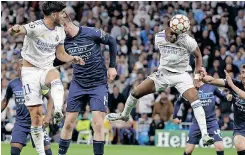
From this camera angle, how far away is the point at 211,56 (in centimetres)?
2419

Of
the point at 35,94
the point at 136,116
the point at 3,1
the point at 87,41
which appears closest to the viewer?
the point at 35,94

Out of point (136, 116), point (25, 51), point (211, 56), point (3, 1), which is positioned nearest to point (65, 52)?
point (25, 51)

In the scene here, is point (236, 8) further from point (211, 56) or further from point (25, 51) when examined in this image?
point (25, 51)

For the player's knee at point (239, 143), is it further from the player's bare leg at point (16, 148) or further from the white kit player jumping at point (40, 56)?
the player's bare leg at point (16, 148)

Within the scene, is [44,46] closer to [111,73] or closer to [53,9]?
[53,9]

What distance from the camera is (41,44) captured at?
12.3 meters

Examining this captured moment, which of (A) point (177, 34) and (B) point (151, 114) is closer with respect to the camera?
(A) point (177, 34)

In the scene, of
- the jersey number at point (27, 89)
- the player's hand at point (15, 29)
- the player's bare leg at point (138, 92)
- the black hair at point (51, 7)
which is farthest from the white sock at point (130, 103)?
the player's hand at point (15, 29)

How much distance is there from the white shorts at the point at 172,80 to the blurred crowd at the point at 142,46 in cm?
792

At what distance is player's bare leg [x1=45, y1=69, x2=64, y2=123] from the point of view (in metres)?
11.4

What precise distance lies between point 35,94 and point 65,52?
0.92m

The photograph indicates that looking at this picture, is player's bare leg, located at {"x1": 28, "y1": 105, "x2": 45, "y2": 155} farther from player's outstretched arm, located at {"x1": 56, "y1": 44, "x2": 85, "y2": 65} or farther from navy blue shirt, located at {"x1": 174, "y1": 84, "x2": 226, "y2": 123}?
navy blue shirt, located at {"x1": 174, "y1": 84, "x2": 226, "y2": 123}

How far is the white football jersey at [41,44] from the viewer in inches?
482

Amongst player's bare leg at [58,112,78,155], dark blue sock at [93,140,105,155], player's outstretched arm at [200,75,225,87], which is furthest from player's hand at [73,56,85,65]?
player's outstretched arm at [200,75,225,87]
